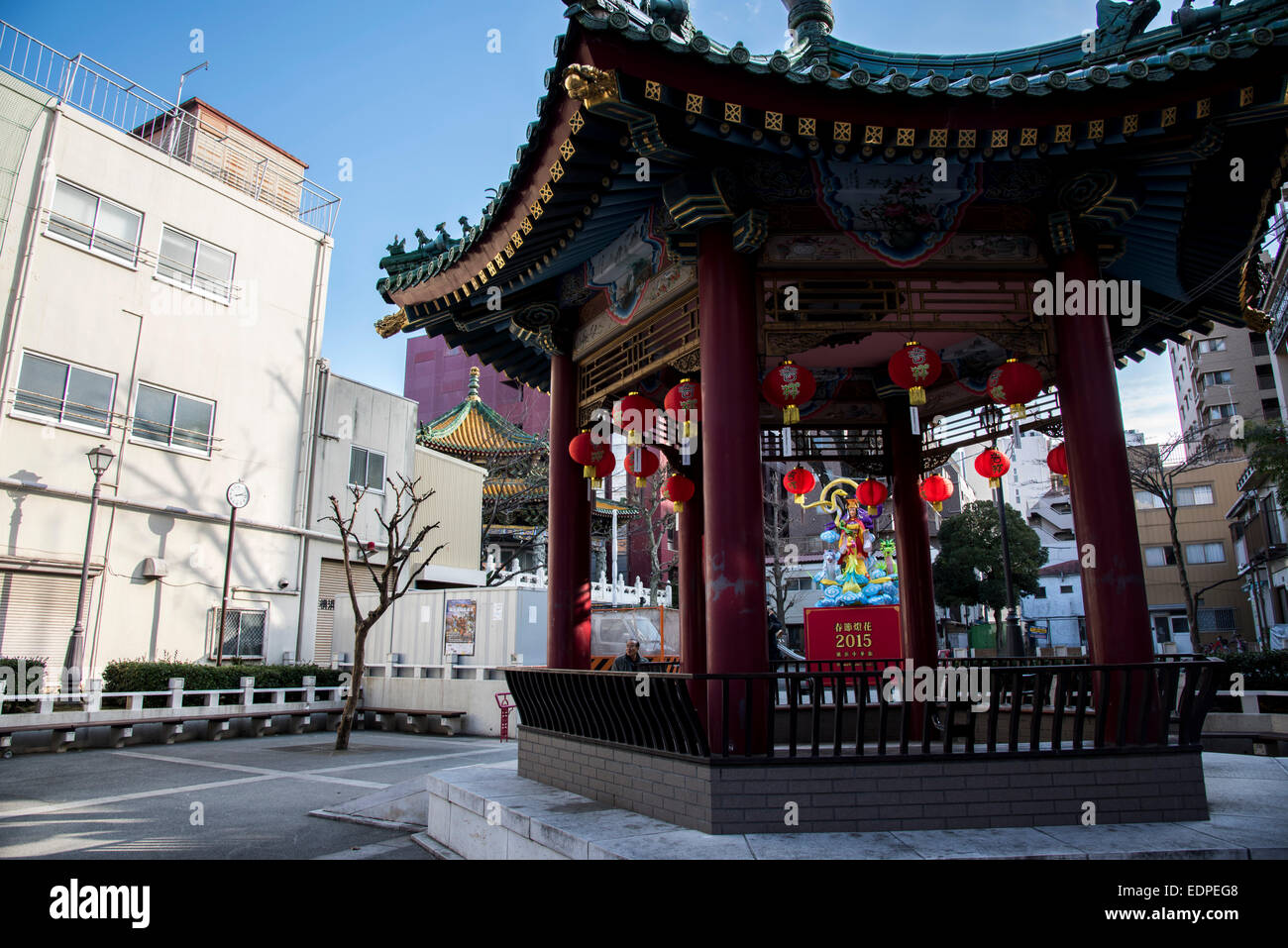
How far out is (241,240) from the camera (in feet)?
79.4

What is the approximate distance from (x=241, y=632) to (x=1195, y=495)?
54889 millimetres

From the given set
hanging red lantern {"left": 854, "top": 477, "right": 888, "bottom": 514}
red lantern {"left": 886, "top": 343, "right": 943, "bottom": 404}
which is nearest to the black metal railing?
red lantern {"left": 886, "top": 343, "right": 943, "bottom": 404}

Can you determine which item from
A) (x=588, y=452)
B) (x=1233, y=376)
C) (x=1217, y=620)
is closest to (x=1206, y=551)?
(x=1217, y=620)

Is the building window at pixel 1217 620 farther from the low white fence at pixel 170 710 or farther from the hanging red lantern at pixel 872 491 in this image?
the low white fence at pixel 170 710

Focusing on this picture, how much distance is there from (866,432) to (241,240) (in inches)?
832

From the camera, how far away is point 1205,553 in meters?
49.1

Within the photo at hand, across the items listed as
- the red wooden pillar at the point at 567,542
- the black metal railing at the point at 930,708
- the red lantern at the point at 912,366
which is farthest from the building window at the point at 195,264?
the red lantern at the point at 912,366

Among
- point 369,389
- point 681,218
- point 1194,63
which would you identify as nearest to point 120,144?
point 369,389

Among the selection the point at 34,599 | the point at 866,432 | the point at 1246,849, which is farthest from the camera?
the point at 34,599

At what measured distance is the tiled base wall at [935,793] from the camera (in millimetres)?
5914

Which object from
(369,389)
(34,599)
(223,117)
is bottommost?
(34,599)

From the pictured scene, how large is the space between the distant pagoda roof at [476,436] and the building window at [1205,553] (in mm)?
40858

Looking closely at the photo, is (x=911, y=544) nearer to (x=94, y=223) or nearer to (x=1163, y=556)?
(x=94, y=223)
